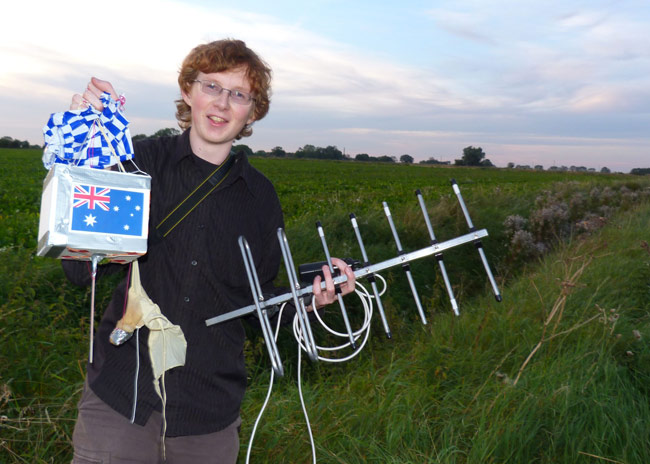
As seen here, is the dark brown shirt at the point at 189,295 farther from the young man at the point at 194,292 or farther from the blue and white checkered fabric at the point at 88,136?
the blue and white checkered fabric at the point at 88,136

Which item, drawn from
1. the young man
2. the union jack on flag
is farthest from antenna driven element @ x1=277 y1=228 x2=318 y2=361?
the union jack on flag

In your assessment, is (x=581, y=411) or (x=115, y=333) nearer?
(x=115, y=333)

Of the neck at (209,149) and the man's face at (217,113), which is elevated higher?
the man's face at (217,113)

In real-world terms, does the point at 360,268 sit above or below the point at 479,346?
above

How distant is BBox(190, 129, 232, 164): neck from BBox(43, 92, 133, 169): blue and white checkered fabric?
395mm

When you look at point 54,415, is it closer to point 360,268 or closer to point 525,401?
point 360,268

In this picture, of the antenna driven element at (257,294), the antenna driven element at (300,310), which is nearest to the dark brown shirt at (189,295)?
the antenna driven element at (257,294)

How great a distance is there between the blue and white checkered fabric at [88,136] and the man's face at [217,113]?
0.37m

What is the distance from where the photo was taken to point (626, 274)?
6.71 metres

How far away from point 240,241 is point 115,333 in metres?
0.59

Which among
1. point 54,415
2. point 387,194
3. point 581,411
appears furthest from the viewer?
point 387,194

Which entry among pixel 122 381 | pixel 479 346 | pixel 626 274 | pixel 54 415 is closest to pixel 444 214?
pixel 626 274

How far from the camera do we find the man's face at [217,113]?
92.0 inches

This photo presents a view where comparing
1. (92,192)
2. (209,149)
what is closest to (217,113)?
(209,149)
